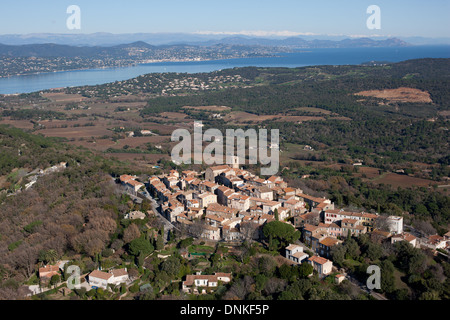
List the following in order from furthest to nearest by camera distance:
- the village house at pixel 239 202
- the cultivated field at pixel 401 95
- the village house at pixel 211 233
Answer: the cultivated field at pixel 401 95 → the village house at pixel 239 202 → the village house at pixel 211 233

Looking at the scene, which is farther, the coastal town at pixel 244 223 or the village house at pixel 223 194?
the village house at pixel 223 194

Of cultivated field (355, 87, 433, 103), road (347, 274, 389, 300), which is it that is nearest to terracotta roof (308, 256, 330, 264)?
road (347, 274, 389, 300)

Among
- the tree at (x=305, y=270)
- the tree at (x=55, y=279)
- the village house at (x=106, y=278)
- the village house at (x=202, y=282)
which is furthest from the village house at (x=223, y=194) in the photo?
the tree at (x=55, y=279)

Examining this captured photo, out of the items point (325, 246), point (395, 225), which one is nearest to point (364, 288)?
point (325, 246)

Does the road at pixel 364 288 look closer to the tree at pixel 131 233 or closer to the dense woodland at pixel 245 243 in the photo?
the dense woodland at pixel 245 243

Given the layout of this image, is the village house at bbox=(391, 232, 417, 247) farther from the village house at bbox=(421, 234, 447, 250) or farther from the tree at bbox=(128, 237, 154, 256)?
the tree at bbox=(128, 237, 154, 256)

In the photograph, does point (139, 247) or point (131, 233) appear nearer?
point (139, 247)

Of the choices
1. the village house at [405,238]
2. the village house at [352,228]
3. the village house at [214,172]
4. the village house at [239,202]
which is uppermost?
the village house at [214,172]

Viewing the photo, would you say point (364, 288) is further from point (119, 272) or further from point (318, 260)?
point (119, 272)

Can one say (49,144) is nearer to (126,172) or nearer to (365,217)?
(126,172)
